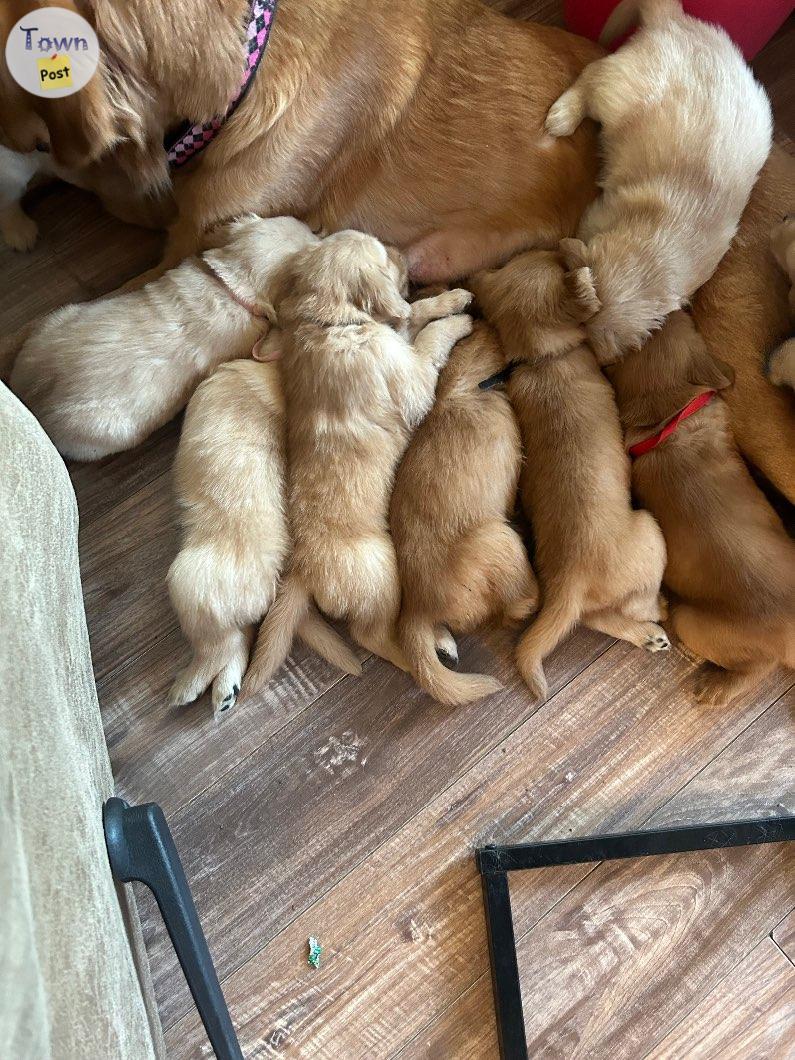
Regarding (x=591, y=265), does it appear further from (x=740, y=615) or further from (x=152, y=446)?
(x=152, y=446)

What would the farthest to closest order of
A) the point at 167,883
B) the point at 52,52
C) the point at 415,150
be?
the point at 415,150 < the point at 52,52 < the point at 167,883

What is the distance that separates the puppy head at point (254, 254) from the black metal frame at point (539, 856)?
104cm

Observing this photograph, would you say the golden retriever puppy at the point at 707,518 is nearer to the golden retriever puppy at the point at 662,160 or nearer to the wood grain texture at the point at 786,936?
the golden retriever puppy at the point at 662,160

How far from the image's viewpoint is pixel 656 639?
56.6 inches

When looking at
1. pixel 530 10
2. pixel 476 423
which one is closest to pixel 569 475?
pixel 476 423

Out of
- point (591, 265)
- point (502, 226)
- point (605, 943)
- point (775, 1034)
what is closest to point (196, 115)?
point (502, 226)

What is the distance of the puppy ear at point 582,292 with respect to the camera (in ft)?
4.44

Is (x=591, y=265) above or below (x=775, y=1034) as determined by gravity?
above

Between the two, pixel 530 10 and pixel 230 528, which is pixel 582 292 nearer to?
pixel 230 528

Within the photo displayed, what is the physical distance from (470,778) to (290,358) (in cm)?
81

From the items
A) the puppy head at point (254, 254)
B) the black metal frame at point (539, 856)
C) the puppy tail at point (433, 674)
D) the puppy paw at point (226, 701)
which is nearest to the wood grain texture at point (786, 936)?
the black metal frame at point (539, 856)

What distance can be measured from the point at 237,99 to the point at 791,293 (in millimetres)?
985

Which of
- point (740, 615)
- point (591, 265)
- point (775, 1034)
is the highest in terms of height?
point (591, 265)

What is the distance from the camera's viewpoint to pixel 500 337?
4.75ft
